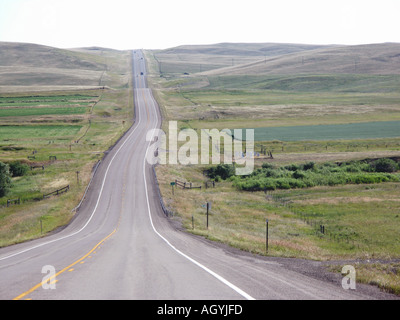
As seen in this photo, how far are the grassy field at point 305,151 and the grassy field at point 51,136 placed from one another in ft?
42.4

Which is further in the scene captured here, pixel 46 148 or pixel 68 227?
pixel 46 148

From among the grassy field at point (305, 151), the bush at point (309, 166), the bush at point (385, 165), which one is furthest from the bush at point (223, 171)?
the bush at point (385, 165)

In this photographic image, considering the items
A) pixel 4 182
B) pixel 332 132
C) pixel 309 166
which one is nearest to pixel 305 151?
pixel 309 166

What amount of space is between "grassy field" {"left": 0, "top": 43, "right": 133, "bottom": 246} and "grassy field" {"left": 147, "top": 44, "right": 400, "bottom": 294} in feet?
42.4

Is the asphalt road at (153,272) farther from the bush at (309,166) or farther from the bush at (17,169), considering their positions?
the bush at (309,166)

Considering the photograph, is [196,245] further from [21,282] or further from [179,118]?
[179,118]

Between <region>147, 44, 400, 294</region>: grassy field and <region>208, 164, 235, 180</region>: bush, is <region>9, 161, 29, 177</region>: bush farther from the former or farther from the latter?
<region>208, 164, 235, 180</region>: bush

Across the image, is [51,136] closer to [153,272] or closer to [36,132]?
[36,132]

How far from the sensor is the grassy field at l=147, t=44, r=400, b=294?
25516 mm

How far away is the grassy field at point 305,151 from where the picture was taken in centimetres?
2552

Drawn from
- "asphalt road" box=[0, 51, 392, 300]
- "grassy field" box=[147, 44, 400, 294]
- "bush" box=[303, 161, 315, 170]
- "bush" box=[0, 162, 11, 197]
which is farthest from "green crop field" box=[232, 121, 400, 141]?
"asphalt road" box=[0, 51, 392, 300]

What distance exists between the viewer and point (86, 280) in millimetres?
11383
